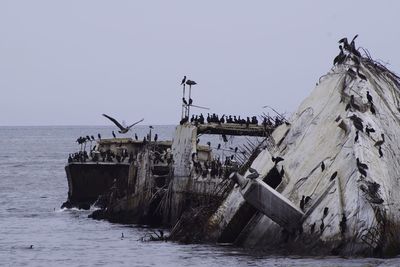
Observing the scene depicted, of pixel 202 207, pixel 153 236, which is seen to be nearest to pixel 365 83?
pixel 202 207

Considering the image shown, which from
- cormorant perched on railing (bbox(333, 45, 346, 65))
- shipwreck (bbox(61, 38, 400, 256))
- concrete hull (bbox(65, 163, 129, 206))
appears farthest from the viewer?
concrete hull (bbox(65, 163, 129, 206))

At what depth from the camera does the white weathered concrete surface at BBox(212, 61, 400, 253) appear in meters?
26.7

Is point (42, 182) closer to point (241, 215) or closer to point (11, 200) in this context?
point (11, 200)

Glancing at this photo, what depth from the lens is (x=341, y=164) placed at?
28.9m

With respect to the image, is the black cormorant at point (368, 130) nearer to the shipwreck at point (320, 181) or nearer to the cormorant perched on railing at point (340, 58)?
the shipwreck at point (320, 181)

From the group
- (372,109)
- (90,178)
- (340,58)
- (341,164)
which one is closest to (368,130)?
(341,164)

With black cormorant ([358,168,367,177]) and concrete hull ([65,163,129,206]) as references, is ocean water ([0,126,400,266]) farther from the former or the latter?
black cormorant ([358,168,367,177])

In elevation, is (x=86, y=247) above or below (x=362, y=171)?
below

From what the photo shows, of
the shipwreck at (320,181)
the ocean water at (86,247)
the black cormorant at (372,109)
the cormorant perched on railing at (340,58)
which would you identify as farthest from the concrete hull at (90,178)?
the black cormorant at (372,109)

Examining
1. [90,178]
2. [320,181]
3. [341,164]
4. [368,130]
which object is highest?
[368,130]

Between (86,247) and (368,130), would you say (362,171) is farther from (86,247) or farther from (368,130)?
(86,247)

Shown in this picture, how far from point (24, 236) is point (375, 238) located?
65.3 feet

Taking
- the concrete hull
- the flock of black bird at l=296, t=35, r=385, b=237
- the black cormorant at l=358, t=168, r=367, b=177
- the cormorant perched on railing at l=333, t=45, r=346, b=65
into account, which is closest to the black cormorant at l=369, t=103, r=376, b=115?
the flock of black bird at l=296, t=35, r=385, b=237

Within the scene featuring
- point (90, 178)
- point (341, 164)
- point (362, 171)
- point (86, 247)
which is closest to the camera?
point (362, 171)
